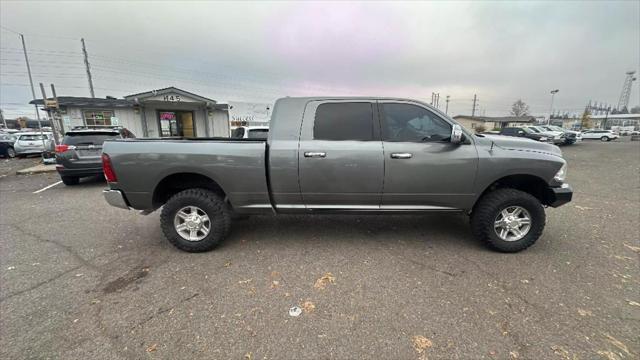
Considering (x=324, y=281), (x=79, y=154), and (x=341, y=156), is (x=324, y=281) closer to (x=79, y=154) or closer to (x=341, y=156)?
(x=341, y=156)

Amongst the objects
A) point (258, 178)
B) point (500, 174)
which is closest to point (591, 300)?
point (500, 174)

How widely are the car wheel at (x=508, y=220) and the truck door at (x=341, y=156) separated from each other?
4.50 ft

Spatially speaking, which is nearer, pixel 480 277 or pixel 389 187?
pixel 480 277

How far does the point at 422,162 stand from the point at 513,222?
1.44 metres

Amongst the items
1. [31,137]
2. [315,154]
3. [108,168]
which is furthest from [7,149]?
[315,154]

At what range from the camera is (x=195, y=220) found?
3.49m

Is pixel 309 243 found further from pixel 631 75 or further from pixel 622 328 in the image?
pixel 631 75

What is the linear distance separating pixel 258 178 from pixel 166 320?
1679 mm

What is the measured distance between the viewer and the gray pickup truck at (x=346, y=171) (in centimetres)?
330

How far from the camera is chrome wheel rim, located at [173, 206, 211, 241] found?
3.48 m

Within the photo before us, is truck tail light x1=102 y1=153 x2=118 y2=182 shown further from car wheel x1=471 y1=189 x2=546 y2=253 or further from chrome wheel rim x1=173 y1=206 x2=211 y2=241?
car wheel x1=471 y1=189 x2=546 y2=253

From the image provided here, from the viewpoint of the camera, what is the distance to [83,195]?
6508 mm

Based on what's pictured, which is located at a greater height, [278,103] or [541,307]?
[278,103]

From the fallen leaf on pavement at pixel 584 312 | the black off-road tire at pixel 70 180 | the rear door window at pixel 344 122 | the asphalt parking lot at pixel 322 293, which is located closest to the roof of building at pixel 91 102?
the black off-road tire at pixel 70 180
